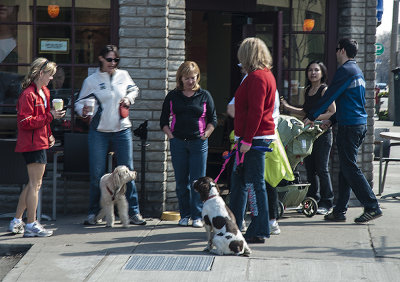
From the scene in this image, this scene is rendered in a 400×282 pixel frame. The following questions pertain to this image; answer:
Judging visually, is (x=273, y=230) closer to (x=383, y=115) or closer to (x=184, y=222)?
(x=184, y=222)

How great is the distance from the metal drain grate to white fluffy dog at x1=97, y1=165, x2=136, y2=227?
1404mm

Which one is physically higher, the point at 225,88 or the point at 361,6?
the point at 361,6

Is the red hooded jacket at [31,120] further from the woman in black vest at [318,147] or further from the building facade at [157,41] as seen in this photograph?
the woman in black vest at [318,147]

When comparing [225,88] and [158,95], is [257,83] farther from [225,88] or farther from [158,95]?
[225,88]

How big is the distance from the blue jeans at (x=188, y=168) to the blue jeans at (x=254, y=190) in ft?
3.17

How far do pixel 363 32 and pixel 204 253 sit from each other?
164 inches

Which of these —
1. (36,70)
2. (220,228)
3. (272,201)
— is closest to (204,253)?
(220,228)

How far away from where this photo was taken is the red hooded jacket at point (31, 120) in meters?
7.46

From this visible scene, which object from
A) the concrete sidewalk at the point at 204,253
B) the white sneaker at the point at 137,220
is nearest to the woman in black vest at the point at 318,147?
the concrete sidewalk at the point at 204,253

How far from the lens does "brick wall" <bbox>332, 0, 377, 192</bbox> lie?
31.2ft

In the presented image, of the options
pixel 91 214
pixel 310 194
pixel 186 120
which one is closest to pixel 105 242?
pixel 91 214

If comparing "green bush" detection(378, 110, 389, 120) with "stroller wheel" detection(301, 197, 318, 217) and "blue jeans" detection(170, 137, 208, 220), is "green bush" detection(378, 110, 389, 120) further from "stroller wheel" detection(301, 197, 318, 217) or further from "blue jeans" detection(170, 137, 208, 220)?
"blue jeans" detection(170, 137, 208, 220)

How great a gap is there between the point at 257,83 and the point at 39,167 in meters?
2.44

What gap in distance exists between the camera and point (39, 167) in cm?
761
